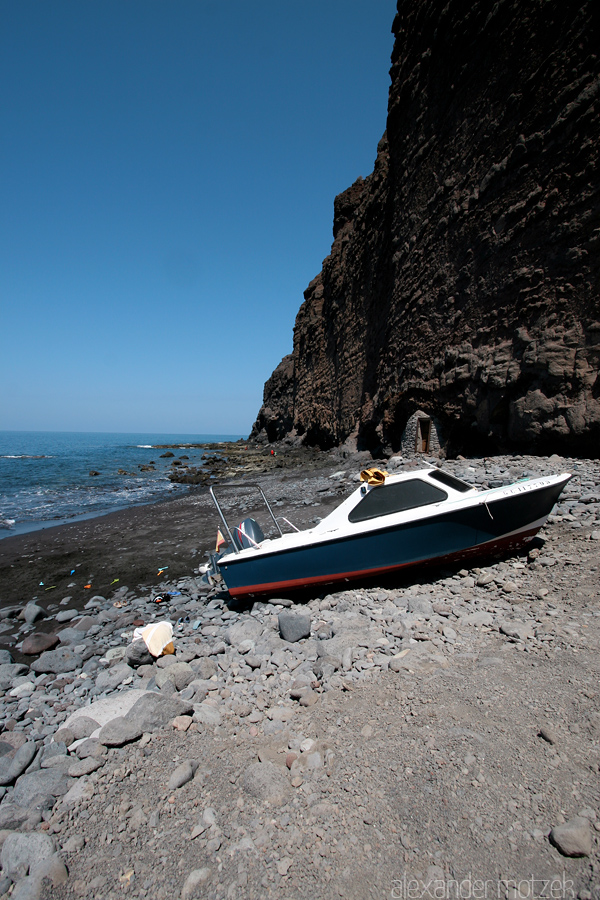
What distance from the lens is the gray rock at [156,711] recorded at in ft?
10.5

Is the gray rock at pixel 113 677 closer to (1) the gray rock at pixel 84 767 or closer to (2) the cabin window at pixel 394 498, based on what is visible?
(1) the gray rock at pixel 84 767

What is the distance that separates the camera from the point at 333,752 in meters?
2.66

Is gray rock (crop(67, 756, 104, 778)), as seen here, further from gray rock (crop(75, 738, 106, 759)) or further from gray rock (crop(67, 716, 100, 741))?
gray rock (crop(67, 716, 100, 741))

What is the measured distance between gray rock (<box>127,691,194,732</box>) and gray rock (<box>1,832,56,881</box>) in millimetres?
860

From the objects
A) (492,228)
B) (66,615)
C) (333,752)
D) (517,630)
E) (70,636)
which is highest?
(492,228)

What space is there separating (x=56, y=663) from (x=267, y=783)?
3696 mm

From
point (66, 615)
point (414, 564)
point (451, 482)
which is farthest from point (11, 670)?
Answer: point (451, 482)

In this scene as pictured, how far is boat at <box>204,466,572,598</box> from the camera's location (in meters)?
4.92

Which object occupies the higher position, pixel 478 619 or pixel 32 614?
pixel 478 619

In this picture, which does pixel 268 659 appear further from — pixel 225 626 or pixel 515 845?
pixel 515 845

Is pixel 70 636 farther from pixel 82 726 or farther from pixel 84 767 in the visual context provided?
pixel 84 767

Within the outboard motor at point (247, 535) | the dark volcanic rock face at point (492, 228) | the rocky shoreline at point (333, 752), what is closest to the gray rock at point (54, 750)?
the rocky shoreline at point (333, 752)

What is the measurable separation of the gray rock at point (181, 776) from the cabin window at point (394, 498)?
10.4ft

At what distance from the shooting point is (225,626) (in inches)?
207
